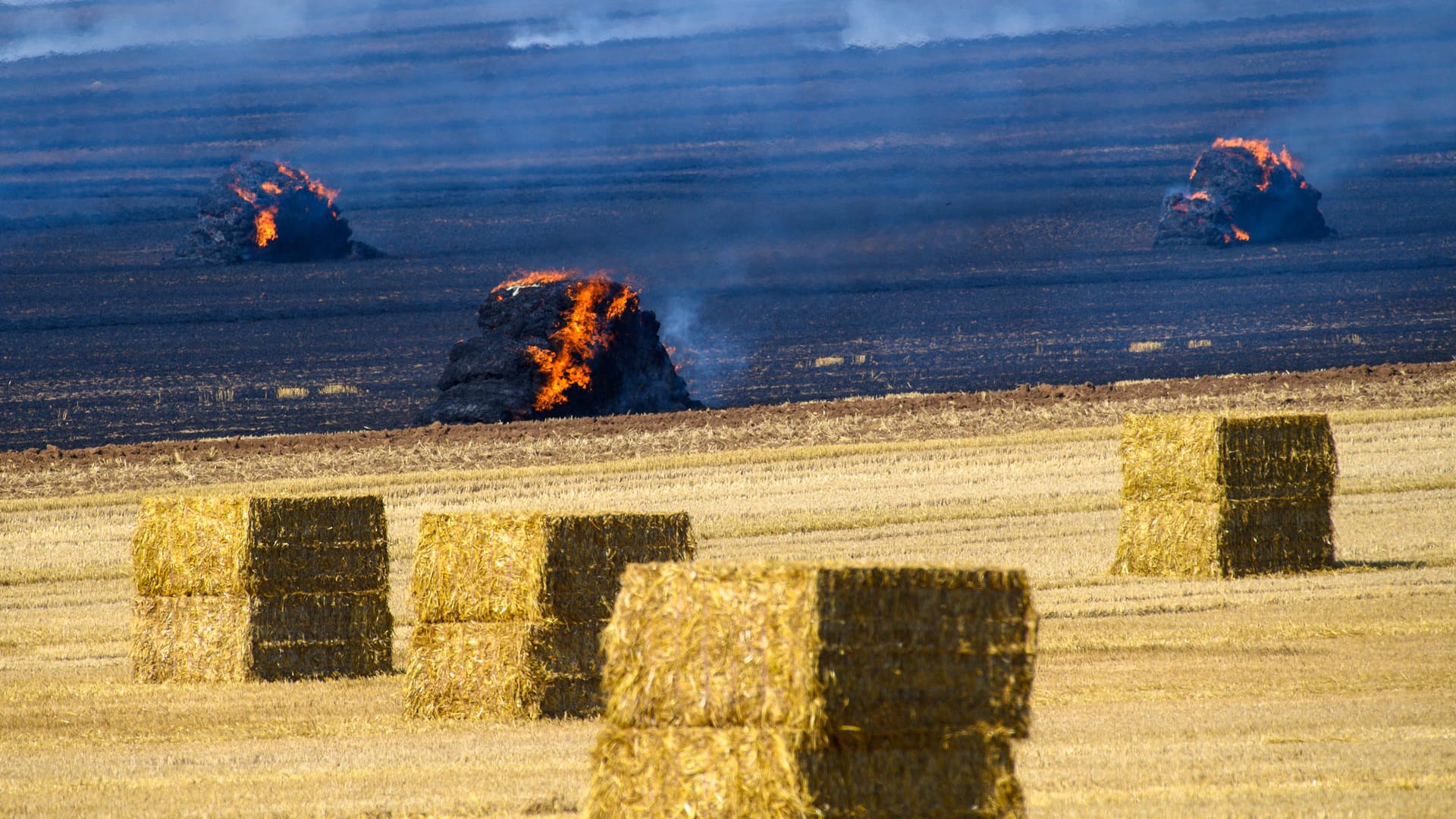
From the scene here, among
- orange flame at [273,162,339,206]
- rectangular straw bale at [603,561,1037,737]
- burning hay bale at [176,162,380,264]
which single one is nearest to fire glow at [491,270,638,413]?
rectangular straw bale at [603,561,1037,737]

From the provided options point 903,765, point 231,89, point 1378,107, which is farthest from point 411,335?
point 231,89

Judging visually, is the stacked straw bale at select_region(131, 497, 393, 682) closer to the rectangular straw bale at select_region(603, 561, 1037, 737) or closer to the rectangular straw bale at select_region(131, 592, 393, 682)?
the rectangular straw bale at select_region(131, 592, 393, 682)

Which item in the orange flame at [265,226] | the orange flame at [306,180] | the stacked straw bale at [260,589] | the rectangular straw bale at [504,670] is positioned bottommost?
the rectangular straw bale at [504,670]

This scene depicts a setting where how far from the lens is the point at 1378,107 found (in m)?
121

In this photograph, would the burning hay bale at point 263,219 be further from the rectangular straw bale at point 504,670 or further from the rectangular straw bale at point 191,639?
the rectangular straw bale at point 504,670

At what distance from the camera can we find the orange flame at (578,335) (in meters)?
40.6

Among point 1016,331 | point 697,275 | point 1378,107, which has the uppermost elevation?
point 1378,107

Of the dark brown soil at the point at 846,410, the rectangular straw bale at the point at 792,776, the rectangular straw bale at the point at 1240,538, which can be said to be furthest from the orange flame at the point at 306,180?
the rectangular straw bale at the point at 792,776

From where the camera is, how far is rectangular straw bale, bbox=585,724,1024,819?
6910mm

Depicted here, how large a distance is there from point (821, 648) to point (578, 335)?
3446 centimetres

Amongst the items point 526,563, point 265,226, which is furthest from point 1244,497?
point 265,226

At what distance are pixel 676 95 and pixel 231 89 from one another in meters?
37.5

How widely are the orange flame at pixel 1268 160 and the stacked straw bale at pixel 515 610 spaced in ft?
259

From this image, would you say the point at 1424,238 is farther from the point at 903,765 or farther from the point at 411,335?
the point at 903,765
